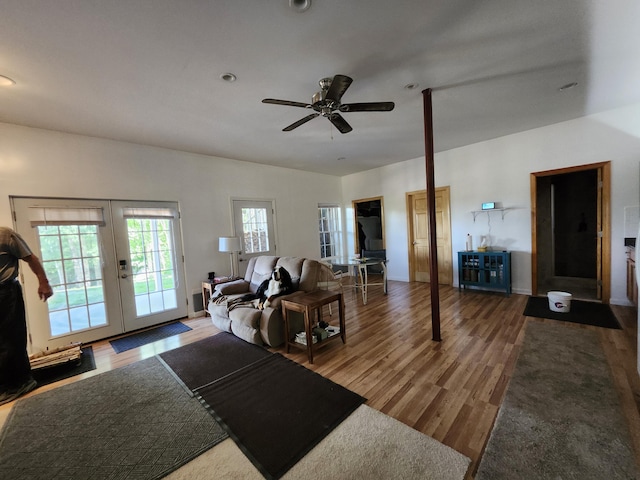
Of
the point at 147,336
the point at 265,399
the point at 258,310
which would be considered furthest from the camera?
the point at 147,336

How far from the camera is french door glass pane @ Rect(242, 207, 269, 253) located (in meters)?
5.12

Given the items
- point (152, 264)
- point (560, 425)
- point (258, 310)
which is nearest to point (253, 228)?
point (152, 264)

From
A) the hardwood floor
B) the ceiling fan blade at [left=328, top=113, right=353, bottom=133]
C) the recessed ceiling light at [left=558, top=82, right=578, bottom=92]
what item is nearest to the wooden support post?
the hardwood floor

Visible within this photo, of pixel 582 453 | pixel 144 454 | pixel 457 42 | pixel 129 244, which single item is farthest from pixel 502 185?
pixel 129 244

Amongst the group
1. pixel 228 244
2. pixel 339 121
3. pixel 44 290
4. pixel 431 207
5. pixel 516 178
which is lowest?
pixel 44 290

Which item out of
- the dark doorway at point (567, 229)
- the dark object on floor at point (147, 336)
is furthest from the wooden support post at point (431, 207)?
the dark doorway at point (567, 229)

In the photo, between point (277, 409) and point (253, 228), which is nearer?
point (277, 409)

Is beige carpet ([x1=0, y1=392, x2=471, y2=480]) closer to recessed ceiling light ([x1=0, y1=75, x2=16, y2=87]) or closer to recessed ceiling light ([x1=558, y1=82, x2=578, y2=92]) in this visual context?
recessed ceiling light ([x1=0, y1=75, x2=16, y2=87])

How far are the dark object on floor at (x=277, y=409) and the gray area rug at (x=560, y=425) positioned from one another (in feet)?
3.10

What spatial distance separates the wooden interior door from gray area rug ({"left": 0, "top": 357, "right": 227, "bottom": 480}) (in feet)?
15.2

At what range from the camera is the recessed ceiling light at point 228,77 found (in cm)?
229

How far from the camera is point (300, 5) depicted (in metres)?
1.60

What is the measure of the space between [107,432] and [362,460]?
5.97ft

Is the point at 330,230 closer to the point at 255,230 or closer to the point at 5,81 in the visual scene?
the point at 255,230
